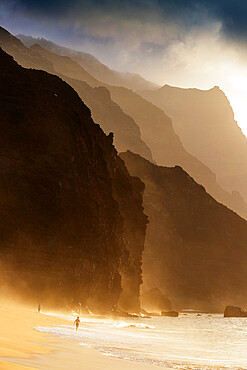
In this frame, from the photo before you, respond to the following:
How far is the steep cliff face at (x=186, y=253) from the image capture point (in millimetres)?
177625

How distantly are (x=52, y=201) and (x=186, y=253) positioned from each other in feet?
412

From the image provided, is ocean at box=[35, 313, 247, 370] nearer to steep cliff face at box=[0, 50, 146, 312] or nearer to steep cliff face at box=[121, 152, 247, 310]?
steep cliff face at box=[0, 50, 146, 312]

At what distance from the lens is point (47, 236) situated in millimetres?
63969

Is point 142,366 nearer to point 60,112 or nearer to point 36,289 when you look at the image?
point 36,289

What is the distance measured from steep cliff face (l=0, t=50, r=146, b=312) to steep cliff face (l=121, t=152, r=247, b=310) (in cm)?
8880

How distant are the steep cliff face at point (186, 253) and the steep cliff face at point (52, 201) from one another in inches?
3496

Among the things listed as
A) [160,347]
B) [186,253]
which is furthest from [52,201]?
[186,253]

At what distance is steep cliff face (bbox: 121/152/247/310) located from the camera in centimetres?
17762

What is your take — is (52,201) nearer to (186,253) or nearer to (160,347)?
(160,347)

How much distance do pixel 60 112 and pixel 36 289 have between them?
28.8 metres

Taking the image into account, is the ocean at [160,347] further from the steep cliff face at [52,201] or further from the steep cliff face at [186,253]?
the steep cliff face at [186,253]

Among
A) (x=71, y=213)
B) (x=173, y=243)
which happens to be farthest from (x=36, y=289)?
(x=173, y=243)

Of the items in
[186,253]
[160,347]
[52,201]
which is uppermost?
[186,253]

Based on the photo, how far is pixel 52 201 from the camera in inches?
2645
